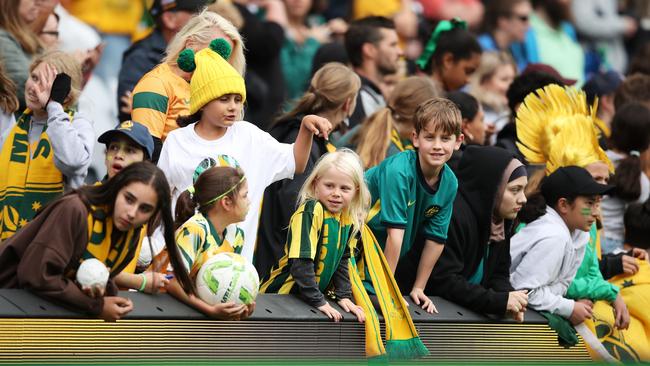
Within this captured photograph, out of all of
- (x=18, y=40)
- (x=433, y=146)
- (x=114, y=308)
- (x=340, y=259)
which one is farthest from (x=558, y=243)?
(x=18, y=40)

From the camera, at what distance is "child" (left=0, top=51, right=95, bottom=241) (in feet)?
24.8

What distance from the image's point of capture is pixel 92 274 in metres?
6.22

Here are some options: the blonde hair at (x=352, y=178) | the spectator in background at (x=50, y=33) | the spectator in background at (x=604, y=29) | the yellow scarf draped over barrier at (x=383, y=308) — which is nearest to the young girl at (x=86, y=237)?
the blonde hair at (x=352, y=178)

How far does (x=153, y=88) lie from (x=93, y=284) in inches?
76.4

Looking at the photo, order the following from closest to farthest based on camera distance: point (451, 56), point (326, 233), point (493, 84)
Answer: point (326, 233)
point (451, 56)
point (493, 84)

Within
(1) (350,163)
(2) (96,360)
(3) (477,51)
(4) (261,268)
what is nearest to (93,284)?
(2) (96,360)

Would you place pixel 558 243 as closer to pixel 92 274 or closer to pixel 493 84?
pixel 92 274

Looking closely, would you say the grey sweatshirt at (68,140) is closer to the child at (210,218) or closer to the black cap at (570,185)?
the child at (210,218)

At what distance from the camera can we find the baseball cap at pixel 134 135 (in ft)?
23.5

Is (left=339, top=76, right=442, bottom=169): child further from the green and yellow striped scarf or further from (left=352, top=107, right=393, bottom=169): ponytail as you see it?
the green and yellow striped scarf

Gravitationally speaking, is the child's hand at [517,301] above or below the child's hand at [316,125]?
below

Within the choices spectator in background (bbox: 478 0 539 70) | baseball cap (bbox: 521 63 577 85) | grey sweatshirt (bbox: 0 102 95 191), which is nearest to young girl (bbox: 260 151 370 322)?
grey sweatshirt (bbox: 0 102 95 191)

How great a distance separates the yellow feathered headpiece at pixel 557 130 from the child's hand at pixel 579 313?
3.48 feet

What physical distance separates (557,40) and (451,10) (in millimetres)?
1133
